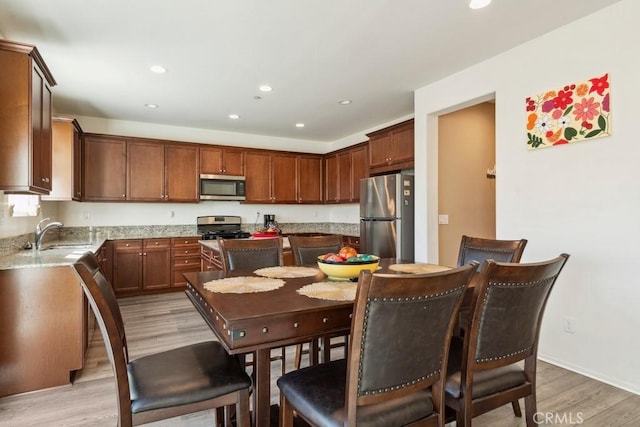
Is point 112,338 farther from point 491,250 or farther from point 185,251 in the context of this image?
point 185,251

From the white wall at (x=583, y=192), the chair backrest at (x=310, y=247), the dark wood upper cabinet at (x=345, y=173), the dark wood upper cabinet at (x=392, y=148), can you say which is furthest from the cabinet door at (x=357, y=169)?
the chair backrest at (x=310, y=247)

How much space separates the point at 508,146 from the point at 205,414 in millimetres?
3158

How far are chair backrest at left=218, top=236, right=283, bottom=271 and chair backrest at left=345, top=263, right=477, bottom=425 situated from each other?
1531 mm

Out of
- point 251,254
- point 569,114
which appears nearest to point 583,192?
point 569,114

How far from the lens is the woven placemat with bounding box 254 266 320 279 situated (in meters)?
2.09

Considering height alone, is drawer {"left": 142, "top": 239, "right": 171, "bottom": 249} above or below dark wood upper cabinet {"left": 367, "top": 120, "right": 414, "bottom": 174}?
below

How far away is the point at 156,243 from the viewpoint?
16.9 feet

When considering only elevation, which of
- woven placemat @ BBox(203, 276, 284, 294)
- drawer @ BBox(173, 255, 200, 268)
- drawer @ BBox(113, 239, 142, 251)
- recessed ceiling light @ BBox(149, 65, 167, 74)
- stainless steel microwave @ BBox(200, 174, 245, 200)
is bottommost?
drawer @ BBox(173, 255, 200, 268)

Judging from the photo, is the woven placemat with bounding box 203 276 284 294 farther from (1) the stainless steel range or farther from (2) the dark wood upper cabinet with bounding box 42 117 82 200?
(1) the stainless steel range

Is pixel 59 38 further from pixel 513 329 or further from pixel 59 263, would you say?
pixel 513 329

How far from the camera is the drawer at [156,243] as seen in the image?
508 cm

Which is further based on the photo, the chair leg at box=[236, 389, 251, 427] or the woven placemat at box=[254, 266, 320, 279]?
the woven placemat at box=[254, 266, 320, 279]

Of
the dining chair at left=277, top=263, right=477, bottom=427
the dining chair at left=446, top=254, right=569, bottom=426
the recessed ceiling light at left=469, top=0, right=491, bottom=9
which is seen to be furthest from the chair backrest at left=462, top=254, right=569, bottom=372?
the recessed ceiling light at left=469, top=0, right=491, bottom=9

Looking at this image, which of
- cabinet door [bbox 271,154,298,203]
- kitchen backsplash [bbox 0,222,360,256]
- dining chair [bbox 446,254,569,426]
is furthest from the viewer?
cabinet door [bbox 271,154,298,203]
